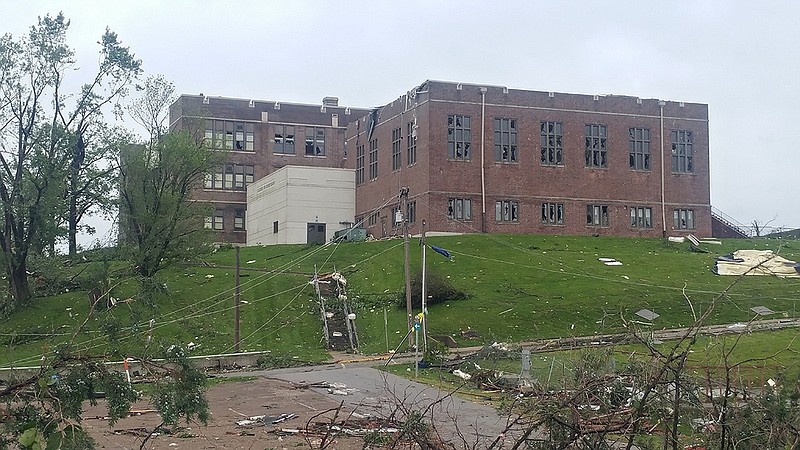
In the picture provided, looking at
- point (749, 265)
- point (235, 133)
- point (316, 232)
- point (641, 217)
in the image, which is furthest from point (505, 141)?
point (235, 133)

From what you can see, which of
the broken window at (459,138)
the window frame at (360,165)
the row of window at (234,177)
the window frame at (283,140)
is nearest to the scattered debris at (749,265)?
the broken window at (459,138)

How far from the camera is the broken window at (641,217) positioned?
62656 mm

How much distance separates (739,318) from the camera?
132 feet

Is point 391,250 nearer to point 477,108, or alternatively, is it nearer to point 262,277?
point 262,277

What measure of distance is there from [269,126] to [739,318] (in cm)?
4996

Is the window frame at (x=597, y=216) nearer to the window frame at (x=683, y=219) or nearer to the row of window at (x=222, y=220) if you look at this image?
the window frame at (x=683, y=219)

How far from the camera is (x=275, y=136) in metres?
80.9

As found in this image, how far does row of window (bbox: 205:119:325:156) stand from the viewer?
79.3 m

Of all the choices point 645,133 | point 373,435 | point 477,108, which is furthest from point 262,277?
point 373,435

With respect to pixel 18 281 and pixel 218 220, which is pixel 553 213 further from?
pixel 18 281

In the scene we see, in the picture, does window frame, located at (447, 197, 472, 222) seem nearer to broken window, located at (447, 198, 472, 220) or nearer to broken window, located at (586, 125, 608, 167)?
broken window, located at (447, 198, 472, 220)

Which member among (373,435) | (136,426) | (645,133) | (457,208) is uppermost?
(645,133)

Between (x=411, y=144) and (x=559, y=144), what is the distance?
400 inches

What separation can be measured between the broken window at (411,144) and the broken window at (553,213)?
9364mm
